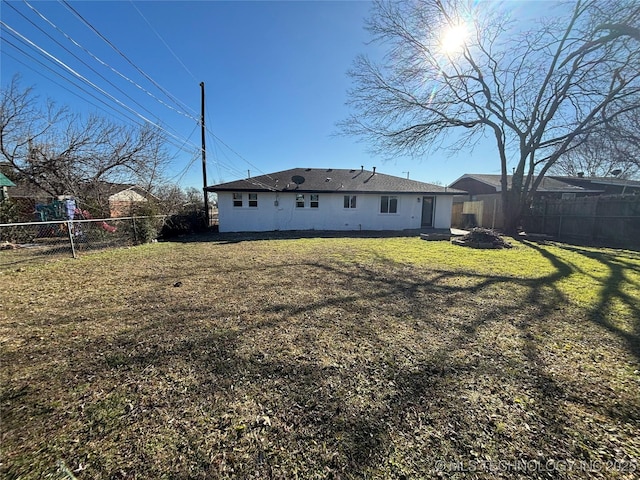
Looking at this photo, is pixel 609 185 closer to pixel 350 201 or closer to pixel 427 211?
pixel 427 211

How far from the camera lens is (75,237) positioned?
889 cm

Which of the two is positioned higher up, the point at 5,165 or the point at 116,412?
the point at 5,165

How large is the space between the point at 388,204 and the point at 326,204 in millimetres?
3786

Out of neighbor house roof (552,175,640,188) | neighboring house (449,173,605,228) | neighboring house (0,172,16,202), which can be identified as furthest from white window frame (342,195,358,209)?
neighbor house roof (552,175,640,188)

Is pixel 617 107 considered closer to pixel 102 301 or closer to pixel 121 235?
pixel 102 301

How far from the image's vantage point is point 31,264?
6.71 meters

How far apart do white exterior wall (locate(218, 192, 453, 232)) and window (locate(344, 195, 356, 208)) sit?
21 centimetres

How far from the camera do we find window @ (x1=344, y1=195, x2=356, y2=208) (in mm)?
15648

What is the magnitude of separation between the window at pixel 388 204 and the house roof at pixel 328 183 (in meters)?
0.55

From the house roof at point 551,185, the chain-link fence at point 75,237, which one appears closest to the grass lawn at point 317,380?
the chain-link fence at point 75,237

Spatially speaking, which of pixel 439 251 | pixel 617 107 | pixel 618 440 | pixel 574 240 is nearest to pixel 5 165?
pixel 439 251

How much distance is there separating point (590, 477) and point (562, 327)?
2.61m

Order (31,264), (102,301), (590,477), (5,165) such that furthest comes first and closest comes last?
1. (5,165)
2. (31,264)
3. (102,301)
4. (590,477)

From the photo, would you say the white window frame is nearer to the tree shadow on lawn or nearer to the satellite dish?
the satellite dish
